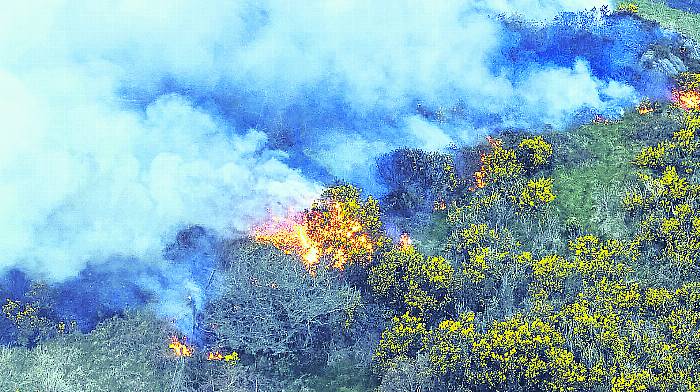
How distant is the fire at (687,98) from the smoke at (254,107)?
2.40 meters

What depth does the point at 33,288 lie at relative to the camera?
4425cm

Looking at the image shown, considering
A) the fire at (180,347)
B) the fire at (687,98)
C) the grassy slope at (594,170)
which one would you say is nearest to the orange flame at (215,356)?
the fire at (180,347)

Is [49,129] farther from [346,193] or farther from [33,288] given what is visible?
[346,193]

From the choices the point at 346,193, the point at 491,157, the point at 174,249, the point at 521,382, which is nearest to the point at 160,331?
the point at 174,249

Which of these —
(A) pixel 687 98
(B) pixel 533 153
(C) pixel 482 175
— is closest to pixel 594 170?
(B) pixel 533 153

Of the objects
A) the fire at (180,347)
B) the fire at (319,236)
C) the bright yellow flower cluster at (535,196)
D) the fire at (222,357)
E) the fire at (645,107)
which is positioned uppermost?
the fire at (645,107)

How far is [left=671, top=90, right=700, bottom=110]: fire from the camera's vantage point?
176 feet

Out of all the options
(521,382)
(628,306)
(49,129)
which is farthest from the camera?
(49,129)

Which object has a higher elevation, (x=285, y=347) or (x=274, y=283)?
(x=274, y=283)

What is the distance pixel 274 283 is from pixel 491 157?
14.8 meters

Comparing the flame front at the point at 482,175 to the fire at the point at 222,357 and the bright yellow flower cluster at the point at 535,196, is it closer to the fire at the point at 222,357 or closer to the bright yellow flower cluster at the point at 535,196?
the bright yellow flower cluster at the point at 535,196

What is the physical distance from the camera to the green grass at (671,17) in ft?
212

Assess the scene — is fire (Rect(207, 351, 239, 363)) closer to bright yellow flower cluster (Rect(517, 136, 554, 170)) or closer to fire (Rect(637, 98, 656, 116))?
bright yellow flower cluster (Rect(517, 136, 554, 170))

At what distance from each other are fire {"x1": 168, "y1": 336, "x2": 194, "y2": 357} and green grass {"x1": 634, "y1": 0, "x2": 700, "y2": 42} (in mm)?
39889
